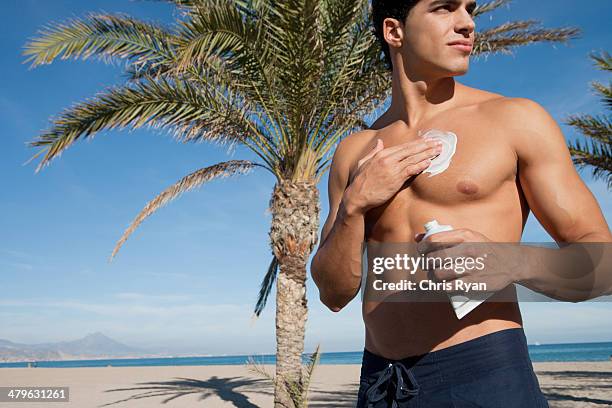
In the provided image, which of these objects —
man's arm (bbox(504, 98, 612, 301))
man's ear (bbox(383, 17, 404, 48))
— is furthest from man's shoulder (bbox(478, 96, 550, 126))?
man's ear (bbox(383, 17, 404, 48))

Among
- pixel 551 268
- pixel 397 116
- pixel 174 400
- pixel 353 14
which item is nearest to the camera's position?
pixel 551 268

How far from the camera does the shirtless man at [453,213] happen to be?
1406mm

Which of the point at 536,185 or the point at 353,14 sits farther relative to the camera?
the point at 353,14

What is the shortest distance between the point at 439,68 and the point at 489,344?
81 cm

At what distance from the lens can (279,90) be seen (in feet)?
27.3

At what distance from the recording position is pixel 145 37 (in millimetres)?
8195

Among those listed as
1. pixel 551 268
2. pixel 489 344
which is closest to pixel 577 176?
pixel 551 268

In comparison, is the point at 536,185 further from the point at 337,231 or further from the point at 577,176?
the point at 337,231

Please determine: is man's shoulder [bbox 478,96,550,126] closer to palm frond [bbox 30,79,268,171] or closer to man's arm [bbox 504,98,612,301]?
man's arm [bbox 504,98,612,301]

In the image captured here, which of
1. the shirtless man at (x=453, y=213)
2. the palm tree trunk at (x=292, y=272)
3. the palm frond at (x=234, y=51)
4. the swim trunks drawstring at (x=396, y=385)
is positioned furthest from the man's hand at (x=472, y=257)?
the palm tree trunk at (x=292, y=272)

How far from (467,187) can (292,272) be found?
7105 mm

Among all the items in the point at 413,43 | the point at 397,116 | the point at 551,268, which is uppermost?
the point at 413,43

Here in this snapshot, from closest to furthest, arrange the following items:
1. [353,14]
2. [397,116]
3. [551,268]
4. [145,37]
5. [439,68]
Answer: [551,268]
[439,68]
[397,116]
[353,14]
[145,37]

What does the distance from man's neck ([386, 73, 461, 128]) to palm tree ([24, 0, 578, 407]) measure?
5.61 m
